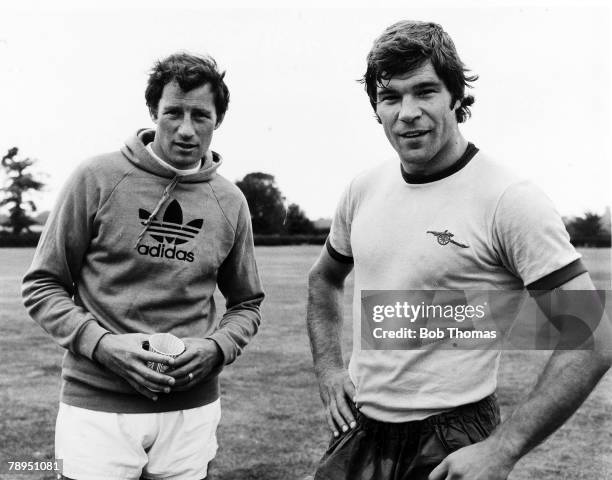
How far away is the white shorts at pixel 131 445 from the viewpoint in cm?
238

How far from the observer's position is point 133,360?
2.33m

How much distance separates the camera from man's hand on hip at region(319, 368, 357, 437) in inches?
88.7

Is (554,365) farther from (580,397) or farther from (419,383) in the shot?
(419,383)

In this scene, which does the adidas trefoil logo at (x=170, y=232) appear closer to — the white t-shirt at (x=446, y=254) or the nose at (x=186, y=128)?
the nose at (x=186, y=128)

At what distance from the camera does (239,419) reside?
5637 millimetres

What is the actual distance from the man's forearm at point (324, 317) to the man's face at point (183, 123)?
2.07 ft

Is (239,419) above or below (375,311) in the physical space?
below

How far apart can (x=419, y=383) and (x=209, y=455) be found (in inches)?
37.2

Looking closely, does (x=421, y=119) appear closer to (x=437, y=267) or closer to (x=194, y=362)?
(x=437, y=267)

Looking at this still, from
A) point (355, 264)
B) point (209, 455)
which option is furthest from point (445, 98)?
point (209, 455)

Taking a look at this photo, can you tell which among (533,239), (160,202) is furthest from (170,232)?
(533,239)

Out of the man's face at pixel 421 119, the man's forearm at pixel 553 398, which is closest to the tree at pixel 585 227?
the man's face at pixel 421 119

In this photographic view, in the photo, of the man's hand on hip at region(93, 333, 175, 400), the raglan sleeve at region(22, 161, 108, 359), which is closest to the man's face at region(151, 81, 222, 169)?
the raglan sleeve at region(22, 161, 108, 359)

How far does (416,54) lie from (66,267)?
1.35 metres
